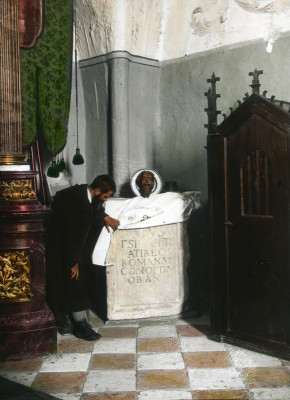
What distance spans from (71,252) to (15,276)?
2.13 feet

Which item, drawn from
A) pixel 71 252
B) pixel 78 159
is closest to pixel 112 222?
pixel 71 252

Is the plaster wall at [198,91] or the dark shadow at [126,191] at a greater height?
the plaster wall at [198,91]

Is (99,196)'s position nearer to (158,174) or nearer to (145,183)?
(145,183)

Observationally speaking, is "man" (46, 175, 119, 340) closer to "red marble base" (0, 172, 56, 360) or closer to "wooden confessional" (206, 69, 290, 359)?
"red marble base" (0, 172, 56, 360)

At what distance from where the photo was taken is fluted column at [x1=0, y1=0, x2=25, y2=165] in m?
4.57

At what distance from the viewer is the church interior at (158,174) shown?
13.8ft

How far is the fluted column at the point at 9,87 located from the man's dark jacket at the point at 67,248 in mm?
714

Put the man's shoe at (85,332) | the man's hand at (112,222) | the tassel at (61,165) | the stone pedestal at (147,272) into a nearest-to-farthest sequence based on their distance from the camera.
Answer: the man's shoe at (85,332) → the man's hand at (112,222) → the stone pedestal at (147,272) → the tassel at (61,165)

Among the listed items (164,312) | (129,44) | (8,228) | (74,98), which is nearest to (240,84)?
(129,44)

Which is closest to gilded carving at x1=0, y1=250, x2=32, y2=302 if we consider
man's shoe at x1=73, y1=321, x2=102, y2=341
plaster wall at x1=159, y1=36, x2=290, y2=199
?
man's shoe at x1=73, y1=321, x2=102, y2=341

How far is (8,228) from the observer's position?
4465 mm

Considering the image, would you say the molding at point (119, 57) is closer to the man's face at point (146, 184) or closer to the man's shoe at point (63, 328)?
the man's face at point (146, 184)

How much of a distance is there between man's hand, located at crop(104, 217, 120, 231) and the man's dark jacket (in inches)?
11.7

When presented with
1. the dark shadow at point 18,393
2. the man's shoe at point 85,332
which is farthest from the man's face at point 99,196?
the dark shadow at point 18,393
